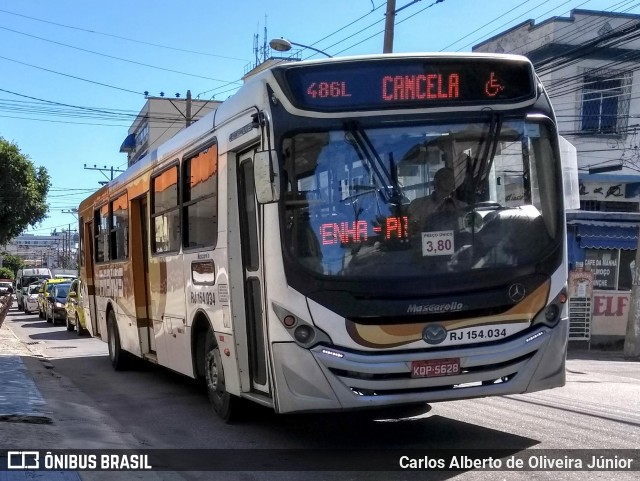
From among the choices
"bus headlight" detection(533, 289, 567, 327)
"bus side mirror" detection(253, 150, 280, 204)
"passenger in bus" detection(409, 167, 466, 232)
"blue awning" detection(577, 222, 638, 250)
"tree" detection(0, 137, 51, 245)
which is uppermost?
"tree" detection(0, 137, 51, 245)

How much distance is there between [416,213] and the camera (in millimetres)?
6449

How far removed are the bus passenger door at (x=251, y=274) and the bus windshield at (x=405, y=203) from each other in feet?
2.64

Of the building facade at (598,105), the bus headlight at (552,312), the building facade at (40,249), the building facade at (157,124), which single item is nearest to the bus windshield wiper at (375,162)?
→ the bus headlight at (552,312)

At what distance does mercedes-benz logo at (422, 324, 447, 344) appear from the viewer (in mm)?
6281

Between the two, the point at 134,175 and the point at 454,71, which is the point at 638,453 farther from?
the point at 134,175

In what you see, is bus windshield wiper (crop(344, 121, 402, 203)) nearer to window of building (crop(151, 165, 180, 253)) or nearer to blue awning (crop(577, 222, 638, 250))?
window of building (crop(151, 165, 180, 253))

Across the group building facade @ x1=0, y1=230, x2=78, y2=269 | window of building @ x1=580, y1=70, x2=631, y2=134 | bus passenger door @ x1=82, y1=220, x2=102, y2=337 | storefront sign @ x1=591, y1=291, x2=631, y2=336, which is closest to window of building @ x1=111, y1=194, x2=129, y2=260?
bus passenger door @ x1=82, y1=220, x2=102, y2=337

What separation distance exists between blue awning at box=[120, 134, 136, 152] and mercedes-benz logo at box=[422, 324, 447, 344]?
64.1 m

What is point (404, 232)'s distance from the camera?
640cm

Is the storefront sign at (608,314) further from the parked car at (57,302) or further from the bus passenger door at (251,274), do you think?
the parked car at (57,302)

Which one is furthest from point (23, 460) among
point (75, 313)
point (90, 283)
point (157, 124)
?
point (157, 124)

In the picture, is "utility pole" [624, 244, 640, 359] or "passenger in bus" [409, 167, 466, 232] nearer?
"passenger in bus" [409, 167, 466, 232]

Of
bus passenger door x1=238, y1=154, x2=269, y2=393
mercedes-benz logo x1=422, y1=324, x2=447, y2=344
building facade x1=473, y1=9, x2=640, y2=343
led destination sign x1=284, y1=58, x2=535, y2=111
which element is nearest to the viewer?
mercedes-benz logo x1=422, y1=324, x2=447, y2=344

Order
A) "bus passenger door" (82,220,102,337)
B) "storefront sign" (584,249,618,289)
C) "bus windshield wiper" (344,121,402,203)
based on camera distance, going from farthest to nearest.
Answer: "storefront sign" (584,249,618,289), "bus passenger door" (82,220,102,337), "bus windshield wiper" (344,121,402,203)
